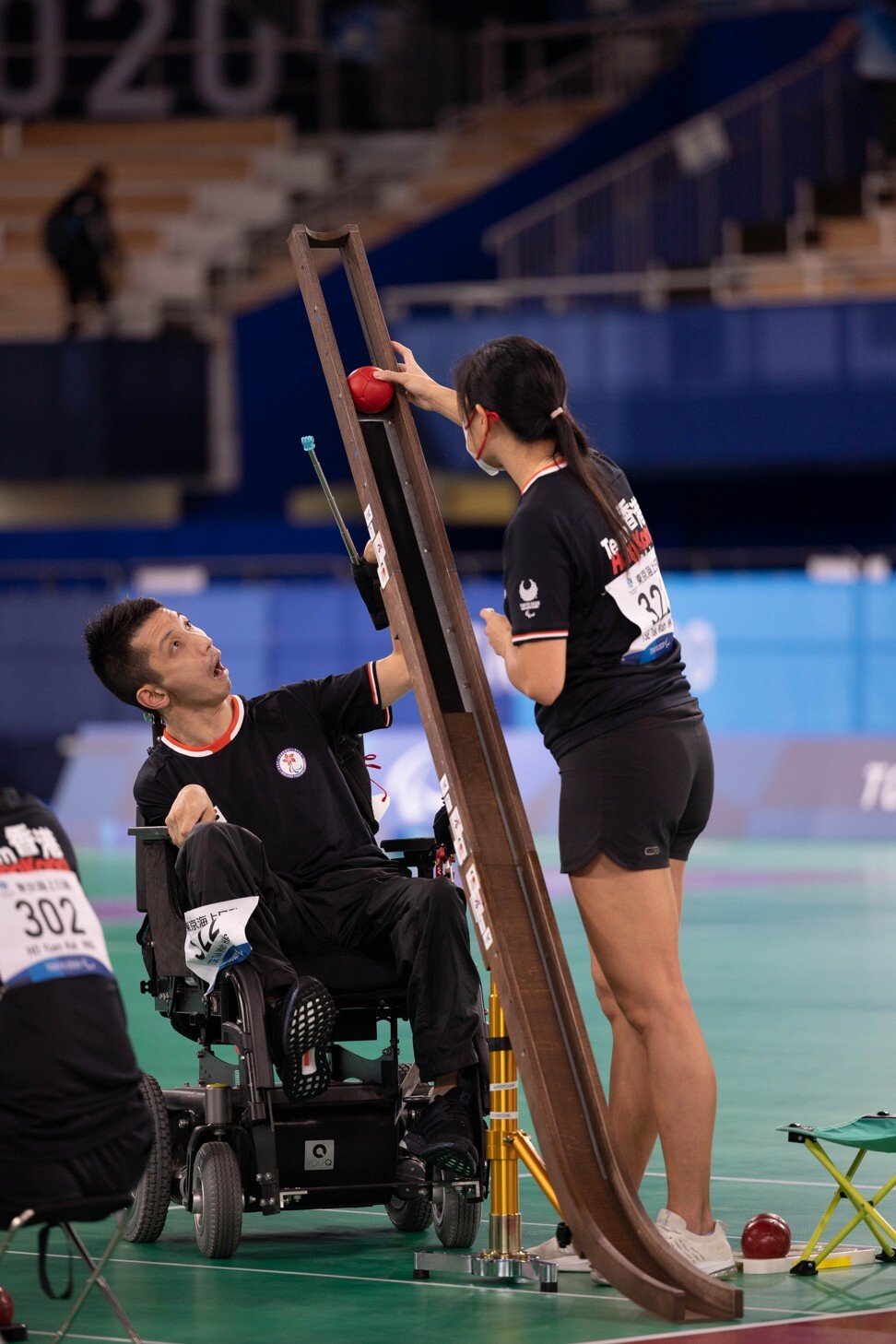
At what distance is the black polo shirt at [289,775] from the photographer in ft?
19.2

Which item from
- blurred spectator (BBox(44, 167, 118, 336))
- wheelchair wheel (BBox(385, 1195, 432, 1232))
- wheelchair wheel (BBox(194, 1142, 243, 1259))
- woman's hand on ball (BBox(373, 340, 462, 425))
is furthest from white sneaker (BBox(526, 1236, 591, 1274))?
blurred spectator (BBox(44, 167, 118, 336))

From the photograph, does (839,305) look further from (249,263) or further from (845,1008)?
(845,1008)

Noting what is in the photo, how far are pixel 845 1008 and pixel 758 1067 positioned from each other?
1.53m

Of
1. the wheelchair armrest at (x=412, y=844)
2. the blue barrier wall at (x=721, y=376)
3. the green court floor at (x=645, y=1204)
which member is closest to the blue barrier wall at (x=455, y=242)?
the blue barrier wall at (x=721, y=376)

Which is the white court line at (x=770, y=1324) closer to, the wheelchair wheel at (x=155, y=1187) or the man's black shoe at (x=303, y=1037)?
the man's black shoe at (x=303, y=1037)

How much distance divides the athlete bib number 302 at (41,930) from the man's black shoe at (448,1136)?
1.35 metres

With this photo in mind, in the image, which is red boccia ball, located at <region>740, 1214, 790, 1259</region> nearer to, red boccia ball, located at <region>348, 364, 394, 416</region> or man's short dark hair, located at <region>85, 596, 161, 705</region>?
man's short dark hair, located at <region>85, 596, 161, 705</region>

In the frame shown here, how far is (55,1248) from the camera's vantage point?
5918 mm

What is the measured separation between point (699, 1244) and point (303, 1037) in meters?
1.00

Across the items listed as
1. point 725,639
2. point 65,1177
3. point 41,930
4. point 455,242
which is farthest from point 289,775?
point 455,242

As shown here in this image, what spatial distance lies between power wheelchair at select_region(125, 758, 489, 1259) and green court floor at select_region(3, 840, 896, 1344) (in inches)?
5.8

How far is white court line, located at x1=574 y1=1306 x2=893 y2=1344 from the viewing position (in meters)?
4.52

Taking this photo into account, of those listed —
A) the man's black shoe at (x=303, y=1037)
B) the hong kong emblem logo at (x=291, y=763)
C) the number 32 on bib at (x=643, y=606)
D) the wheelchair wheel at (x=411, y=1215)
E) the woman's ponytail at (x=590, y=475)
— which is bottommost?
the wheelchair wheel at (x=411, y=1215)

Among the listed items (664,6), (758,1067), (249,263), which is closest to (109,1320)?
(758,1067)
